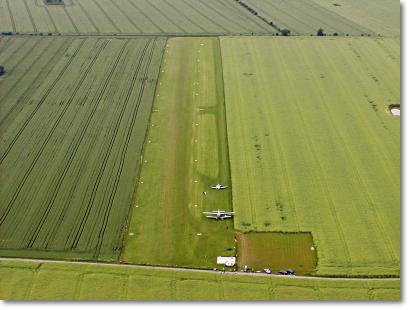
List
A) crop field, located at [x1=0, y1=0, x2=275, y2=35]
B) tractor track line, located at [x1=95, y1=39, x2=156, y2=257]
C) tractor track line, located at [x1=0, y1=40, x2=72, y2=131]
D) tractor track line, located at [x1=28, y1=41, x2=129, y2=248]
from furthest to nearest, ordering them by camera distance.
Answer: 1. crop field, located at [x1=0, y1=0, x2=275, y2=35]
2. tractor track line, located at [x1=0, y1=40, x2=72, y2=131]
3. tractor track line, located at [x1=28, y1=41, x2=129, y2=248]
4. tractor track line, located at [x1=95, y1=39, x2=156, y2=257]

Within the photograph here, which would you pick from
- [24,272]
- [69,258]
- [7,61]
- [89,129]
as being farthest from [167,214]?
[7,61]

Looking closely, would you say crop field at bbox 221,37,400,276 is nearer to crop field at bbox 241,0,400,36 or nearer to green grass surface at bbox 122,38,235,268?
green grass surface at bbox 122,38,235,268

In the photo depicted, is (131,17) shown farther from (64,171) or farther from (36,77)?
(64,171)

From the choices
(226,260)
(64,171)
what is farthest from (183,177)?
(64,171)

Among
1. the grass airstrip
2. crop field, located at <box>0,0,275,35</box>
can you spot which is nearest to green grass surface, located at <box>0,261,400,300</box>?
the grass airstrip

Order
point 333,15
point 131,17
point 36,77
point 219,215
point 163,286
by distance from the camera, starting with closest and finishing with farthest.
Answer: point 163,286
point 219,215
point 36,77
point 131,17
point 333,15

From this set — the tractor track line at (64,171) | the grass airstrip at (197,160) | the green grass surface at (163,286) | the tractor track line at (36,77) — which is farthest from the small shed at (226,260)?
the tractor track line at (36,77)
